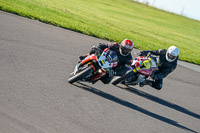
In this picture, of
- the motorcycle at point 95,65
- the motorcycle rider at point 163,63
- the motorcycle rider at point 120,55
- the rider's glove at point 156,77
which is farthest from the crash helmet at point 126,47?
the rider's glove at point 156,77

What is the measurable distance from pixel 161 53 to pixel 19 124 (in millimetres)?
6190

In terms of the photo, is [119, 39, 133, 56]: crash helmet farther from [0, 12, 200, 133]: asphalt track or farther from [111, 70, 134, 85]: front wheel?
[0, 12, 200, 133]: asphalt track

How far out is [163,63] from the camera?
10.7 metres

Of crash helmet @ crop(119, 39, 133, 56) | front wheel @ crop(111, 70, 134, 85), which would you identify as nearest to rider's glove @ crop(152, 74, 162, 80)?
front wheel @ crop(111, 70, 134, 85)

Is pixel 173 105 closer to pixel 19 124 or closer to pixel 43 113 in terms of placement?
pixel 43 113

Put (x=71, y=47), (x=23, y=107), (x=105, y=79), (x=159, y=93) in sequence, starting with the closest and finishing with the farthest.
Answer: (x=23, y=107) < (x=105, y=79) < (x=159, y=93) < (x=71, y=47)

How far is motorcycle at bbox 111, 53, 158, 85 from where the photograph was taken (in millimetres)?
10000

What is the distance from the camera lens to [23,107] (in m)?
6.42

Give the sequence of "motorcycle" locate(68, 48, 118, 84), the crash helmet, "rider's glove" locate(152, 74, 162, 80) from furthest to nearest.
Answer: "rider's glove" locate(152, 74, 162, 80) → the crash helmet → "motorcycle" locate(68, 48, 118, 84)

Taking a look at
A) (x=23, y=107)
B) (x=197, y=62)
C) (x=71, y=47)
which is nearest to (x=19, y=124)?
(x=23, y=107)

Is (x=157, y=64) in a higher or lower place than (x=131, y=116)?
higher

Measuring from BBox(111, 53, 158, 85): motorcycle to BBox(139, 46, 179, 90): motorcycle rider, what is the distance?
11.5 inches

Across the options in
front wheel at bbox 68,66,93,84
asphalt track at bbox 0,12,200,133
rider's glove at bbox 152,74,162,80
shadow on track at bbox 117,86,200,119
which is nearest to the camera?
asphalt track at bbox 0,12,200,133

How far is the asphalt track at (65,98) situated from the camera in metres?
6.33
